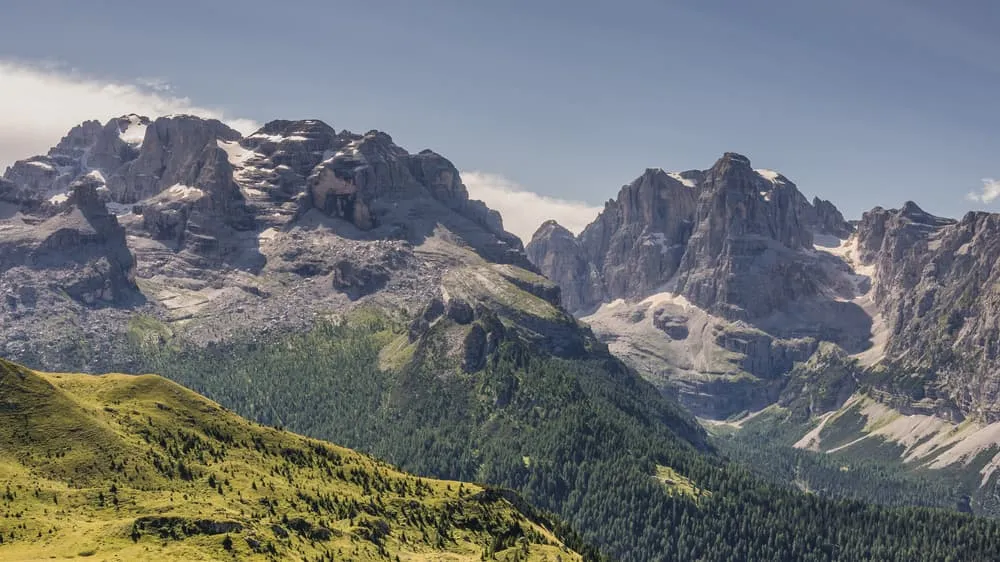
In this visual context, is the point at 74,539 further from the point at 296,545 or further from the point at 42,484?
the point at 296,545

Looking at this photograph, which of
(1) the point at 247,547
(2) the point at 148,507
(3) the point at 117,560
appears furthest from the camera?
(2) the point at 148,507

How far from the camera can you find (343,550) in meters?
198

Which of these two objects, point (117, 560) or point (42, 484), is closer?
point (117, 560)

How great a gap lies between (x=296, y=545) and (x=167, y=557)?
2686cm

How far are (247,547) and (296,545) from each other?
11981 mm

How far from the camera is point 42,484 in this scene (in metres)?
198

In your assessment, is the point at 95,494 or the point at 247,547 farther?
the point at 95,494

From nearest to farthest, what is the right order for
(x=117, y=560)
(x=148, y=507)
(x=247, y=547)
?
(x=117, y=560) < (x=247, y=547) < (x=148, y=507)

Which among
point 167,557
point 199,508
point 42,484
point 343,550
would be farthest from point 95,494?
point 343,550

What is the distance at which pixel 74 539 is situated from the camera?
17662 cm

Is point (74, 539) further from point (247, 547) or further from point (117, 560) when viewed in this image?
point (247, 547)

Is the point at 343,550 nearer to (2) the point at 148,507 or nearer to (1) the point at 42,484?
(2) the point at 148,507

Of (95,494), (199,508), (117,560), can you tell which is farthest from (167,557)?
(95,494)

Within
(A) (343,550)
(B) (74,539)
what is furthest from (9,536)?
(A) (343,550)
